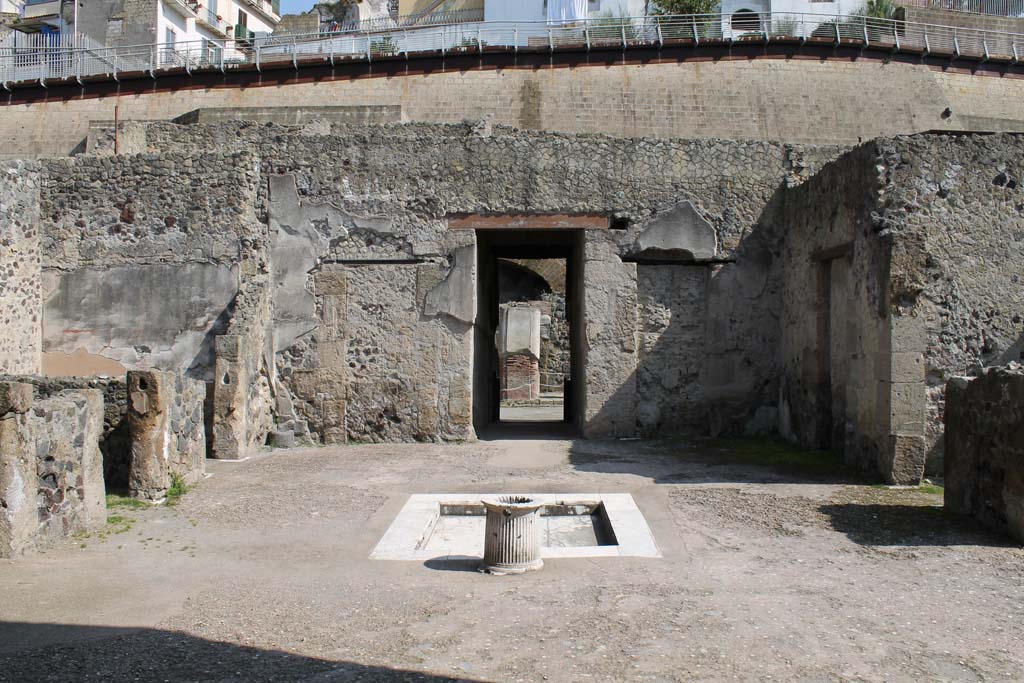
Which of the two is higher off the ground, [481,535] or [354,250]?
[354,250]

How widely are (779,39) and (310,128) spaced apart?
15.4 m

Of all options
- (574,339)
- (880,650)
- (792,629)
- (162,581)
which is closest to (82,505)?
(162,581)

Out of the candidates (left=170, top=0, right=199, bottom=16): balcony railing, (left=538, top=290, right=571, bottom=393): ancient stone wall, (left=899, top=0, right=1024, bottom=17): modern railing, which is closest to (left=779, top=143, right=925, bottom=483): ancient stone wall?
(left=538, top=290, right=571, bottom=393): ancient stone wall

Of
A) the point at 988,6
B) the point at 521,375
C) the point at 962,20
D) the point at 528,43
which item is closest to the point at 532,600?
the point at 521,375

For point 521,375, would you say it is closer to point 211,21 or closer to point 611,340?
point 611,340

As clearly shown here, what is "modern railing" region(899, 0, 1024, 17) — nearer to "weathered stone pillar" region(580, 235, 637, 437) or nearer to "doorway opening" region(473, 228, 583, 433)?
"doorway opening" region(473, 228, 583, 433)

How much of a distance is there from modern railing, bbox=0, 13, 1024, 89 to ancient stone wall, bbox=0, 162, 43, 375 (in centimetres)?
1404

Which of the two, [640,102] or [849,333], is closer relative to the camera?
[849,333]

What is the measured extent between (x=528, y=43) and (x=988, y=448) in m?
19.5

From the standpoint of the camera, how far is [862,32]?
82.9 ft

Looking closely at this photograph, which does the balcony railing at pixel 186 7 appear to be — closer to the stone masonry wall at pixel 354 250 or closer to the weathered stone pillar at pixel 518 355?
the weathered stone pillar at pixel 518 355

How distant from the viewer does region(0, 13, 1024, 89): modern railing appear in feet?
76.7

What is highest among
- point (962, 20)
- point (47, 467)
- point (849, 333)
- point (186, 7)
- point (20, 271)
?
point (186, 7)

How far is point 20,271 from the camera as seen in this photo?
1013 centimetres
